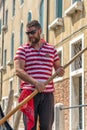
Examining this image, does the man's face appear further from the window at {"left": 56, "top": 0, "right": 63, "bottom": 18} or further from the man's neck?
the window at {"left": 56, "top": 0, "right": 63, "bottom": 18}

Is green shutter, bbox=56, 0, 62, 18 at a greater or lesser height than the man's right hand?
greater

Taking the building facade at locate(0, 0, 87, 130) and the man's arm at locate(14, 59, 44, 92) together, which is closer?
the man's arm at locate(14, 59, 44, 92)

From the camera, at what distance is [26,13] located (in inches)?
789

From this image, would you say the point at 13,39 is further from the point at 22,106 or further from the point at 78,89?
the point at 22,106

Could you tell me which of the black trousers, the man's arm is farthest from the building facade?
the man's arm

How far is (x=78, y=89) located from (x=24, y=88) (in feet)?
27.7

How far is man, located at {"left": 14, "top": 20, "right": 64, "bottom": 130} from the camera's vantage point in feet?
13.8

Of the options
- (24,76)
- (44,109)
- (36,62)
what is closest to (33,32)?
(36,62)

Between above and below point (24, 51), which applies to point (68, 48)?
above

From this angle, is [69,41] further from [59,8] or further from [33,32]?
[33,32]

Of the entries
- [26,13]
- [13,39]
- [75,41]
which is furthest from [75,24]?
[13,39]

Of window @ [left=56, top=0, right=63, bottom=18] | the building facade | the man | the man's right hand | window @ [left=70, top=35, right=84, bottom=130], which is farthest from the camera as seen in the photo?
window @ [left=56, top=0, right=63, bottom=18]

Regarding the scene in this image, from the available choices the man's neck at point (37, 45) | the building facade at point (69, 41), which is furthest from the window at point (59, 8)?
the man's neck at point (37, 45)

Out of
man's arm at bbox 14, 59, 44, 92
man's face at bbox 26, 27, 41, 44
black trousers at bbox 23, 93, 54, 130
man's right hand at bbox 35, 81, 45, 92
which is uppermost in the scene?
man's face at bbox 26, 27, 41, 44
